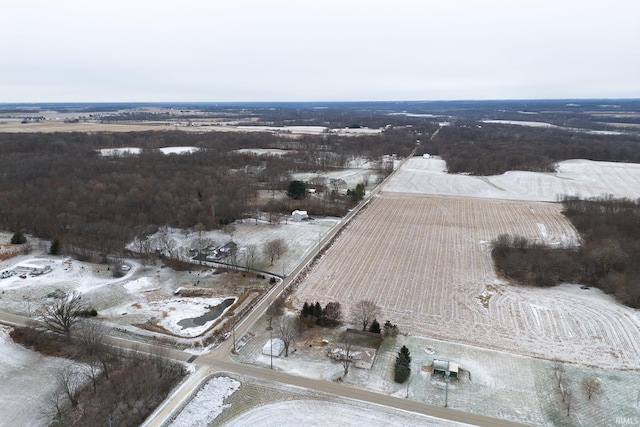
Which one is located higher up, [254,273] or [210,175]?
[210,175]

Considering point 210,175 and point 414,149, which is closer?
point 210,175

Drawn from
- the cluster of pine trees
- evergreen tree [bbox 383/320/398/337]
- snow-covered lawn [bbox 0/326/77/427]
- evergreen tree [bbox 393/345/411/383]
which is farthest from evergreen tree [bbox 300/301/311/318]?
snow-covered lawn [bbox 0/326/77/427]

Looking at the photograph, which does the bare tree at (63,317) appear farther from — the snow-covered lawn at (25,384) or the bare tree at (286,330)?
the bare tree at (286,330)

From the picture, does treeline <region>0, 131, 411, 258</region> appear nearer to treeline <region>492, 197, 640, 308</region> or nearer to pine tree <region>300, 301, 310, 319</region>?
pine tree <region>300, 301, 310, 319</region>

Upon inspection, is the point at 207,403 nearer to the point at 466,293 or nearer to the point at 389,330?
the point at 389,330

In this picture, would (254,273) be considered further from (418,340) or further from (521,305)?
(521,305)

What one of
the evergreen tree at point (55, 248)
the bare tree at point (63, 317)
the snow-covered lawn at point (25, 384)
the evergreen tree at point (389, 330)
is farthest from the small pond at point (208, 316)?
the evergreen tree at point (55, 248)

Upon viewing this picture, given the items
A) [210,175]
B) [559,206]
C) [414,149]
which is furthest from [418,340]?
[414,149]
